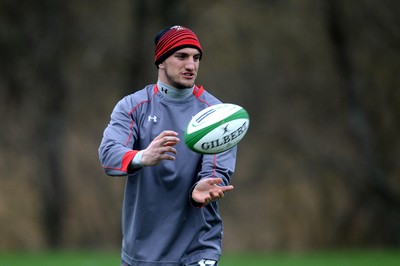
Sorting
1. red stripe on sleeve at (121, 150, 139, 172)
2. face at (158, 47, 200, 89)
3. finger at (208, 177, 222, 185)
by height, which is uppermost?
face at (158, 47, 200, 89)

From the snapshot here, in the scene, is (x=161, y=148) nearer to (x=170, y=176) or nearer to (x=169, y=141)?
(x=169, y=141)

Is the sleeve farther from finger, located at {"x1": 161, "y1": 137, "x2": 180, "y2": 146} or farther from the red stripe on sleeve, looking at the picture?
finger, located at {"x1": 161, "y1": 137, "x2": 180, "y2": 146}

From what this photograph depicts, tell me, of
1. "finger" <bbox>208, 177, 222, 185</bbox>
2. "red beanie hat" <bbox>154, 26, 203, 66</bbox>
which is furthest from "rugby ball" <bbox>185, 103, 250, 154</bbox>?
"red beanie hat" <bbox>154, 26, 203, 66</bbox>

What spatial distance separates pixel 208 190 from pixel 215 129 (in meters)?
0.37

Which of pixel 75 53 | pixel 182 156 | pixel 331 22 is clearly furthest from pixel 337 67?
pixel 182 156

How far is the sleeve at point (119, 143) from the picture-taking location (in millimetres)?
→ 5113

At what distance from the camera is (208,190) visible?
5105 mm

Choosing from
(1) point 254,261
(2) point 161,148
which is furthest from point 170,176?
(1) point 254,261

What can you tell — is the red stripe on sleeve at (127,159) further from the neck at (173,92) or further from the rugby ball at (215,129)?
the neck at (173,92)

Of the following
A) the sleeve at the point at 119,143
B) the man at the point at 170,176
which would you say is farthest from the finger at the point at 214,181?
the sleeve at the point at 119,143

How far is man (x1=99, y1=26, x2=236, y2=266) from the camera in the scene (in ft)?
17.6

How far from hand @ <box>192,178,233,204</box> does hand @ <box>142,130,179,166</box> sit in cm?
30

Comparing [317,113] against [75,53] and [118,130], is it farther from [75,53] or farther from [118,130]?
[118,130]

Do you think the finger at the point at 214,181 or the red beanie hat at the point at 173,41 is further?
the red beanie hat at the point at 173,41
